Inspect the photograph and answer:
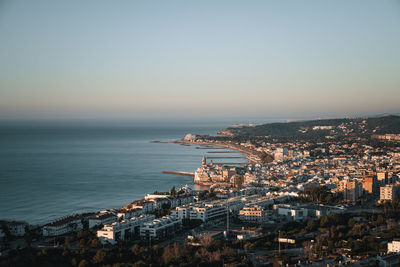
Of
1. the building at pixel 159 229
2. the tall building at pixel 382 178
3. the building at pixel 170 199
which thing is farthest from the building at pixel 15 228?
the tall building at pixel 382 178

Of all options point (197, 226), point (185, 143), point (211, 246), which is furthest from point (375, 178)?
point (185, 143)

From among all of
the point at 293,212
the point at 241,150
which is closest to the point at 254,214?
the point at 293,212

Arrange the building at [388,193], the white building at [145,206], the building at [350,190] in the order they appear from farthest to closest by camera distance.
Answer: the building at [350,190] → the building at [388,193] → the white building at [145,206]

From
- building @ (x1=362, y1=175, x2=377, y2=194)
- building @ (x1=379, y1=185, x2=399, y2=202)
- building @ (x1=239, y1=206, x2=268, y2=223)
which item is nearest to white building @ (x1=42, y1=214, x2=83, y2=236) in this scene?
building @ (x1=239, y1=206, x2=268, y2=223)

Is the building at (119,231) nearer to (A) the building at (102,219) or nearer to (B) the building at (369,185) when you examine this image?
(A) the building at (102,219)

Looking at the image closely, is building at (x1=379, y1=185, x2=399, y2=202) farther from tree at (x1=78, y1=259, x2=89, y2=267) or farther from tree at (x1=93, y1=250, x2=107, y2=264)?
tree at (x1=78, y1=259, x2=89, y2=267)
